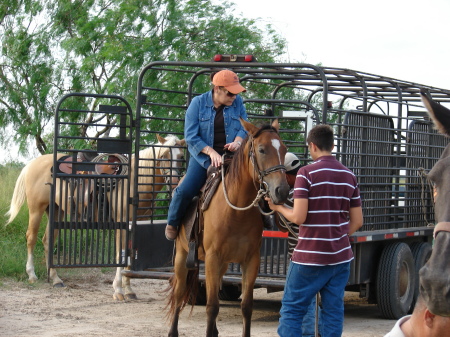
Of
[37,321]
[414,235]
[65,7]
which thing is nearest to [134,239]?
[37,321]

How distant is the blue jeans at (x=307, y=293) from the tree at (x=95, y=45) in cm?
943

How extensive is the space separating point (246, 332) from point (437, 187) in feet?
14.4

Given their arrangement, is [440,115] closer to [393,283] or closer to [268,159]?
[268,159]

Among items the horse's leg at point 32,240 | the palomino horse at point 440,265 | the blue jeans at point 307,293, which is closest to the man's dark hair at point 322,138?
the blue jeans at point 307,293

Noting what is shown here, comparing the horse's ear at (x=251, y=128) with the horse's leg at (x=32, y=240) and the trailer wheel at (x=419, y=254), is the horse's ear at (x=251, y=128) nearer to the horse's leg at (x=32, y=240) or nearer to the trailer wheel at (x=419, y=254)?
the trailer wheel at (x=419, y=254)

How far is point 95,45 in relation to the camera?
54.4ft

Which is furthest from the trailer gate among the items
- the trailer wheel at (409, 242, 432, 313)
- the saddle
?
the trailer wheel at (409, 242, 432, 313)

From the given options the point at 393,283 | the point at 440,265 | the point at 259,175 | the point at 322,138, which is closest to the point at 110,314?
the point at 393,283

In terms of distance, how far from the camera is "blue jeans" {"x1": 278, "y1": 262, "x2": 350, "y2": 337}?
536cm

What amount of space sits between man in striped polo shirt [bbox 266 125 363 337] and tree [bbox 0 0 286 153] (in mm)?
9322

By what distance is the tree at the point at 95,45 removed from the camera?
15.4 meters

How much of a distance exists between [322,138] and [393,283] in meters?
3.97

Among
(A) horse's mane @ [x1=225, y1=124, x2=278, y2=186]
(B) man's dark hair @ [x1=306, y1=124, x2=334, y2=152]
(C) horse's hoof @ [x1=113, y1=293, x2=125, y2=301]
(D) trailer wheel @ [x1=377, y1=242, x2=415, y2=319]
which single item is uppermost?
(B) man's dark hair @ [x1=306, y1=124, x2=334, y2=152]

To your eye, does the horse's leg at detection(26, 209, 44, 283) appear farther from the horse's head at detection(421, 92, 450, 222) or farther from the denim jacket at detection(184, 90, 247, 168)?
the horse's head at detection(421, 92, 450, 222)
